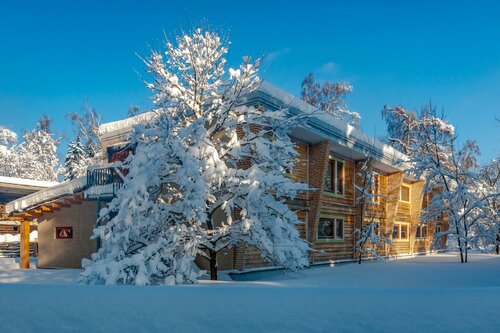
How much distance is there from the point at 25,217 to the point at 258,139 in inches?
472

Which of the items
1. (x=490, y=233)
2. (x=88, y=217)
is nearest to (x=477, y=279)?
(x=490, y=233)

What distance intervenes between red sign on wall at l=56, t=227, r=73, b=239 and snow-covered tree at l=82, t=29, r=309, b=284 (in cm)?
804

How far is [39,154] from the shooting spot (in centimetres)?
4822

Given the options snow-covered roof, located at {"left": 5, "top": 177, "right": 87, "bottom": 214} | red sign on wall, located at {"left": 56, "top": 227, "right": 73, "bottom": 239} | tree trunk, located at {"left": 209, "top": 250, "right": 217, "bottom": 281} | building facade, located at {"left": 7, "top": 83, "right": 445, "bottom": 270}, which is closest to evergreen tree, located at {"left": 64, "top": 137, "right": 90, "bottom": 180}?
building facade, located at {"left": 7, "top": 83, "right": 445, "bottom": 270}

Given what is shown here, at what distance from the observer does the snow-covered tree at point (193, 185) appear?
10.6m

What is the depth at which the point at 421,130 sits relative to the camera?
4178 cm

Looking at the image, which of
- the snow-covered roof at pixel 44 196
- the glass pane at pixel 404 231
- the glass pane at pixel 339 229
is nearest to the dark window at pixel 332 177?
the glass pane at pixel 339 229

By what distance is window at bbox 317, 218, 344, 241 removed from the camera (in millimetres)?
20375

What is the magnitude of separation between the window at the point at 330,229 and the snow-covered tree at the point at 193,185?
7468 mm

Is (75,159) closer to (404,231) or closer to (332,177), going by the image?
(332,177)

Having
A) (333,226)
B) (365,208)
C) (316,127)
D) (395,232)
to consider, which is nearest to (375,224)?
(365,208)

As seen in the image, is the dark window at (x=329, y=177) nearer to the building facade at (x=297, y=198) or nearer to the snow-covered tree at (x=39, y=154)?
the building facade at (x=297, y=198)

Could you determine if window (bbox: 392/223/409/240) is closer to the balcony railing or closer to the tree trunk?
the tree trunk

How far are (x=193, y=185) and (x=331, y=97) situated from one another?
1290 inches
